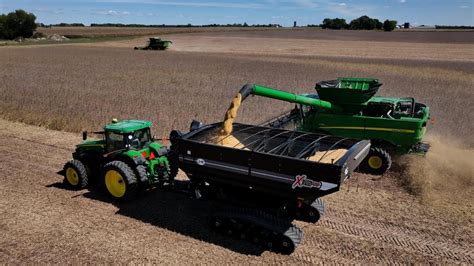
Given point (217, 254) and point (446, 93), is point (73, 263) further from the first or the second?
point (446, 93)

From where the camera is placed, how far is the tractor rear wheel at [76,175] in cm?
1023

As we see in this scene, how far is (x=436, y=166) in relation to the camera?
39.8 feet

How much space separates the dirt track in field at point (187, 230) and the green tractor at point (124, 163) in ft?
1.56

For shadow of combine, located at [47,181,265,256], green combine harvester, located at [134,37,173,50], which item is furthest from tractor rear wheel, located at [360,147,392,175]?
green combine harvester, located at [134,37,173,50]

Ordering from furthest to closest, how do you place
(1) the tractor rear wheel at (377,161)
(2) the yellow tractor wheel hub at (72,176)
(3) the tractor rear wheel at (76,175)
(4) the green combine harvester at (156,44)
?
(4) the green combine harvester at (156,44) < (1) the tractor rear wheel at (377,161) < (2) the yellow tractor wheel hub at (72,176) < (3) the tractor rear wheel at (76,175)

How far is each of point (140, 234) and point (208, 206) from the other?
1.94 meters

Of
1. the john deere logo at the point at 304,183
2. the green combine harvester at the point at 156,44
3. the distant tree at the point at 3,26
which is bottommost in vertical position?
the john deere logo at the point at 304,183

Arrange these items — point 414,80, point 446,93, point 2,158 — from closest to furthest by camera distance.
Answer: point 2,158 → point 446,93 → point 414,80

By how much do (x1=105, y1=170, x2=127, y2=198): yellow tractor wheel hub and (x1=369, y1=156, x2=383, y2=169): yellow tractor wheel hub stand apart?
7.20m

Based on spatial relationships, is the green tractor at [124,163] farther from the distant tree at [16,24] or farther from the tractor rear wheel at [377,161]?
the distant tree at [16,24]

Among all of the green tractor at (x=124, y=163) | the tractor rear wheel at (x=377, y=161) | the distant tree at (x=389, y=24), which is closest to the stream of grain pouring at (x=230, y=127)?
the green tractor at (x=124, y=163)

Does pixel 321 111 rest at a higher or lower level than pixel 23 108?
higher

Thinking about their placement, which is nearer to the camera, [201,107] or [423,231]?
[423,231]

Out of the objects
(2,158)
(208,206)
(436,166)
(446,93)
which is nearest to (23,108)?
(2,158)
